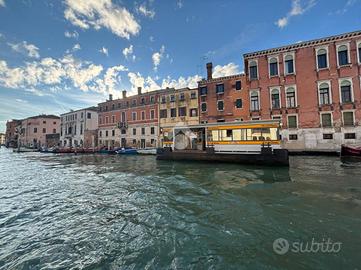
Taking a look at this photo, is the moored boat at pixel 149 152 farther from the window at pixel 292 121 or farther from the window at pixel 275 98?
the window at pixel 292 121

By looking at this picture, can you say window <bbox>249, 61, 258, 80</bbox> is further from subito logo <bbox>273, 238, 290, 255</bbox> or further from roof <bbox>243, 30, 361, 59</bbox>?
subito logo <bbox>273, 238, 290, 255</bbox>

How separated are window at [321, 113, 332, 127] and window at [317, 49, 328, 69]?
20.3 feet

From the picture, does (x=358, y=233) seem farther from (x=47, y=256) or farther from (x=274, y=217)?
(x=47, y=256)

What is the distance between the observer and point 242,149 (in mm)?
15508

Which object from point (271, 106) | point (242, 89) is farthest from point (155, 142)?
point (271, 106)

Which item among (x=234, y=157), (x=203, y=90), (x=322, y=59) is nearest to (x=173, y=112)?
(x=203, y=90)

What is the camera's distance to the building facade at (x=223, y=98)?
89.6 ft

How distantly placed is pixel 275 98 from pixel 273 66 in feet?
15.0

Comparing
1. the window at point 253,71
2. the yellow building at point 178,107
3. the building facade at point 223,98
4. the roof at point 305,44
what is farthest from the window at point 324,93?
the yellow building at point 178,107

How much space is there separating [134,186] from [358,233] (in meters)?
7.97

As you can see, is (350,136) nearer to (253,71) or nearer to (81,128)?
(253,71)

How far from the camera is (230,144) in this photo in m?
16.1

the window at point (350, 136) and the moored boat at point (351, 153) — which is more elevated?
the window at point (350, 136)

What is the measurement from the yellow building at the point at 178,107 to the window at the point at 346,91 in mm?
19113
